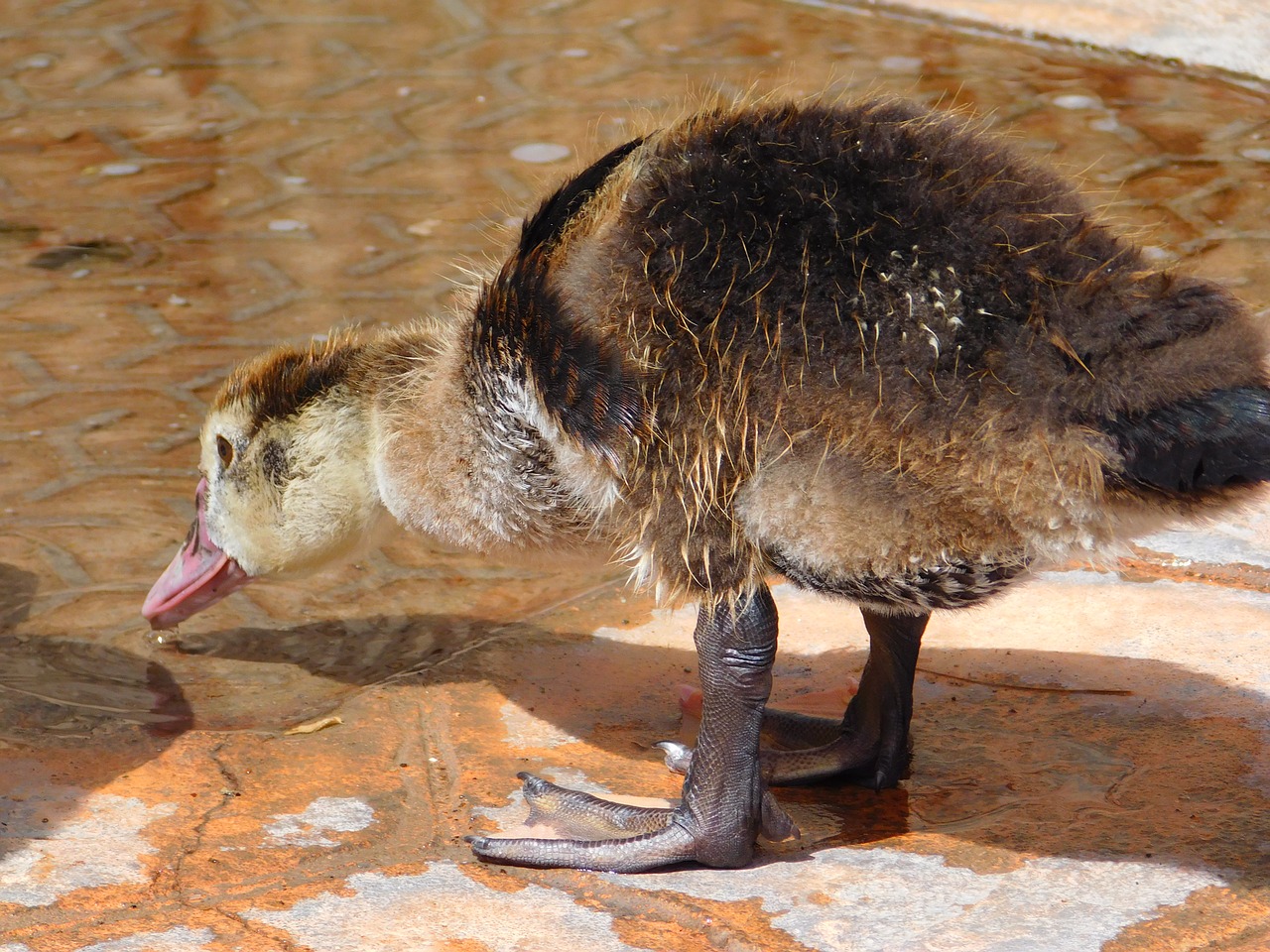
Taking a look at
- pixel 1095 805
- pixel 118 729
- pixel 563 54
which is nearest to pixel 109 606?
pixel 118 729

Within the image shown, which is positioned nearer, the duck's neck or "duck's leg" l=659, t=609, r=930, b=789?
the duck's neck

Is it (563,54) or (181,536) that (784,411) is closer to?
(181,536)

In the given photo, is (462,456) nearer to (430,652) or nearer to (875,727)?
(430,652)

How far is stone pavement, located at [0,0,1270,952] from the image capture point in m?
2.86

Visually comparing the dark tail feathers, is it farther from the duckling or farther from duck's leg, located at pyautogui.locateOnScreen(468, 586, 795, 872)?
duck's leg, located at pyautogui.locateOnScreen(468, 586, 795, 872)

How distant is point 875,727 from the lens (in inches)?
135

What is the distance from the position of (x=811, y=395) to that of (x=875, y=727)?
38.8 inches

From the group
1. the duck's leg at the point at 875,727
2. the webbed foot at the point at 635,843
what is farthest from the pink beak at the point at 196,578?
the duck's leg at the point at 875,727

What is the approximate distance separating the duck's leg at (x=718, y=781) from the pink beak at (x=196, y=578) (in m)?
1.21

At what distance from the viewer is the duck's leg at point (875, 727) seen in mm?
3416

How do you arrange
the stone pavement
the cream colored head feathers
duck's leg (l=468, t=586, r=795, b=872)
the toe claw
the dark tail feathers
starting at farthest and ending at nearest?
1. the cream colored head feathers
2. the toe claw
3. duck's leg (l=468, t=586, r=795, b=872)
4. the stone pavement
5. the dark tail feathers

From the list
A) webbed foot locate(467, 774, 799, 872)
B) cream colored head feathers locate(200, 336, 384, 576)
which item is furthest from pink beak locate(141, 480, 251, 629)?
webbed foot locate(467, 774, 799, 872)

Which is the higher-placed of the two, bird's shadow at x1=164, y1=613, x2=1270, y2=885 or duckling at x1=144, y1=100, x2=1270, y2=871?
duckling at x1=144, y1=100, x2=1270, y2=871

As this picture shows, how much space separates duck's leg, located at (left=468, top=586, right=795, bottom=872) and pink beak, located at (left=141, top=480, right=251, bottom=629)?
1213mm
